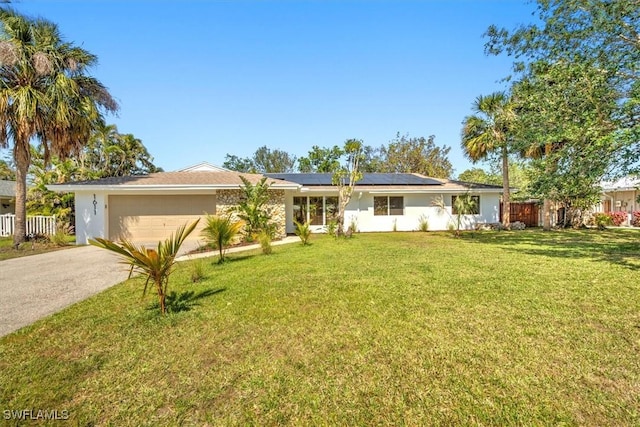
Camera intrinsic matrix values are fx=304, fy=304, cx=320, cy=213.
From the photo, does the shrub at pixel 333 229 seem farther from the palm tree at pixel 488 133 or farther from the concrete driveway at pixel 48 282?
the palm tree at pixel 488 133

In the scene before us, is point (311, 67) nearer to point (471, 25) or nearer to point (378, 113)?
point (471, 25)

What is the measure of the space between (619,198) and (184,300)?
35.7 m

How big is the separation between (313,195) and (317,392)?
1591 cm

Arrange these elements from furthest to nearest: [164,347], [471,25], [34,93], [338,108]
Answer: [338,108]
[471,25]
[34,93]
[164,347]

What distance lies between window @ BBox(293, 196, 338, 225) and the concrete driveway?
10.0 meters

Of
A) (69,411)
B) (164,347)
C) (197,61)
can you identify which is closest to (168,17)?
(197,61)

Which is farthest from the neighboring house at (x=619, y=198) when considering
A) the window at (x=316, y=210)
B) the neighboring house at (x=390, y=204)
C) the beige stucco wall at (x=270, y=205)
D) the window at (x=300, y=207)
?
the beige stucco wall at (x=270, y=205)

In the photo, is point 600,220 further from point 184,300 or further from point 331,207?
point 184,300

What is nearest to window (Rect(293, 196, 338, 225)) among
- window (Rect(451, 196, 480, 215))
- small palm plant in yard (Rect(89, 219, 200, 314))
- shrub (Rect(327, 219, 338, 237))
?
shrub (Rect(327, 219, 338, 237))

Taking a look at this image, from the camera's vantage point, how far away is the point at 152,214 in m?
15.1

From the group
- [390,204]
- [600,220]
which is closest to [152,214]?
[390,204]

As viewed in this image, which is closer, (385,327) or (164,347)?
(164,347)

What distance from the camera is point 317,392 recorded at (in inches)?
111

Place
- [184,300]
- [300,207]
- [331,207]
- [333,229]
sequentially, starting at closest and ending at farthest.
→ [184,300] → [333,229] → [300,207] → [331,207]
